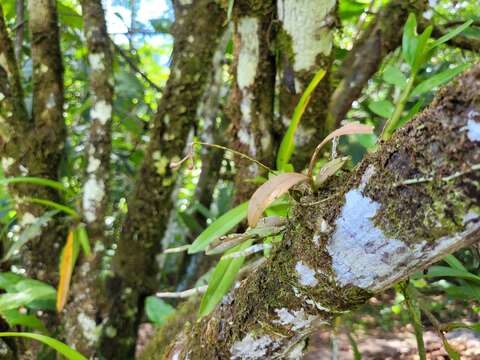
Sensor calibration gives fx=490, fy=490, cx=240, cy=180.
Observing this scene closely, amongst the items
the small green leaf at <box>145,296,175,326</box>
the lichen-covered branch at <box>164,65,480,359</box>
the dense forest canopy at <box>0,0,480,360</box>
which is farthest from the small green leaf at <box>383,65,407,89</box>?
the small green leaf at <box>145,296,175,326</box>

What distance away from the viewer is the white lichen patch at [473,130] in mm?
287

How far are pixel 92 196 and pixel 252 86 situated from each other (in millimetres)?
418

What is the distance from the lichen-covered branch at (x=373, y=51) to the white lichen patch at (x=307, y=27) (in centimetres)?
15

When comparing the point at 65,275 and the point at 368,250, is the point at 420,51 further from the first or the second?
the point at 65,275

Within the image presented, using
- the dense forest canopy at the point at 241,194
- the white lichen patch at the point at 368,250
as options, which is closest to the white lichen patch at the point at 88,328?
the dense forest canopy at the point at 241,194

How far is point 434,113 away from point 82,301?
2.94 ft

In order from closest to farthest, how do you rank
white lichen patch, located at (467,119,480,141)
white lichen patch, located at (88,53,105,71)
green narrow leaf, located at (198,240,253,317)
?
white lichen patch, located at (467,119,480,141)
green narrow leaf, located at (198,240,253,317)
white lichen patch, located at (88,53,105,71)

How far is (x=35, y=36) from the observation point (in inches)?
43.3

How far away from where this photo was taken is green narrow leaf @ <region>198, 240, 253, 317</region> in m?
0.61

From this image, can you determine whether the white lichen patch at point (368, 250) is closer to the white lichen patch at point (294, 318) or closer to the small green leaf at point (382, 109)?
the white lichen patch at point (294, 318)

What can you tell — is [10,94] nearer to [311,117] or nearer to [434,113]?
[311,117]

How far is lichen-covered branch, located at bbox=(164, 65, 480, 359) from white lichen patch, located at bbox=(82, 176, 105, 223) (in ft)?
1.91

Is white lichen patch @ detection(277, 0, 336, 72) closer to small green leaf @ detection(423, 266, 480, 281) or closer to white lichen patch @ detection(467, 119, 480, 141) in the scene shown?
small green leaf @ detection(423, 266, 480, 281)

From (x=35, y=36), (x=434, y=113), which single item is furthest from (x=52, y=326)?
(x=434, y=113)
